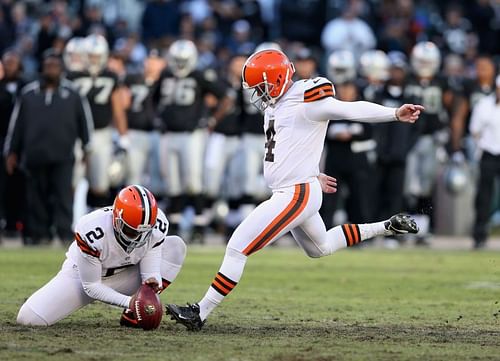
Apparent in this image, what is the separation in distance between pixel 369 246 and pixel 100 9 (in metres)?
6.21

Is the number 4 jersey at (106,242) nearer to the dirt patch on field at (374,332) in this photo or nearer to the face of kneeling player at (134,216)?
the face of kneeling player at (134,216)

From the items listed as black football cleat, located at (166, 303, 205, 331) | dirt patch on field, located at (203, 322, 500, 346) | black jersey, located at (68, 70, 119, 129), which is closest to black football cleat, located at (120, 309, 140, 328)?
black football cleat, located at (166, 303, 205, 331)

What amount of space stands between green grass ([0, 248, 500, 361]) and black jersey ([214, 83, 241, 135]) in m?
2.47

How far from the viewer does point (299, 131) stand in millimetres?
7496

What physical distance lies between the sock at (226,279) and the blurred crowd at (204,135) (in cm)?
631

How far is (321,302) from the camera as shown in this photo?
9.12m

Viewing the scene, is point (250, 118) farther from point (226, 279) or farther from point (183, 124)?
point (226, 279)

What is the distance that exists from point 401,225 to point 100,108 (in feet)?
23.4

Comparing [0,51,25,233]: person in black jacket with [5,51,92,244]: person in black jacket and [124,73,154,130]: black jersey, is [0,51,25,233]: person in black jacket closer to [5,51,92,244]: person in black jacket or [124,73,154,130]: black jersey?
[5,51,92,244]: person in black jacket

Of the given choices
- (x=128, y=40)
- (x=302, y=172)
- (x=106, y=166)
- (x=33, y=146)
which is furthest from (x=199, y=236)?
(x=302, y=172)

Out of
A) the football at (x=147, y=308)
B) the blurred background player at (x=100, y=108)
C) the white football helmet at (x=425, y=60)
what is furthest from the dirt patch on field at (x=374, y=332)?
the white football helmet at (x=425, y=60)

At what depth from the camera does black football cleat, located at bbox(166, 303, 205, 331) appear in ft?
23.6

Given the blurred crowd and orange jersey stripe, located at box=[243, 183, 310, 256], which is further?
the blurred crowd

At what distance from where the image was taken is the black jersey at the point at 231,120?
49.1 ft
